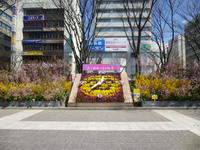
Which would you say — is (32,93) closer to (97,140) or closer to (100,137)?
(100,137)

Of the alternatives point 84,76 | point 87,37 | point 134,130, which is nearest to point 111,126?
point 134,130

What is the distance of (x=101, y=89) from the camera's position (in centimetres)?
1277

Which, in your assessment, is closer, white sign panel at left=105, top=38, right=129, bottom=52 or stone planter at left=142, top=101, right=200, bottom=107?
stone planter at left=142, top=101, right=200, bottom=107

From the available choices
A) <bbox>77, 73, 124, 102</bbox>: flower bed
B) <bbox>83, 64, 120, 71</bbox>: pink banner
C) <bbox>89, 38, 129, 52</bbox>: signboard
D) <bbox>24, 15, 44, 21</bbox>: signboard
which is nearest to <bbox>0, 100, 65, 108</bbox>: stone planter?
<bbox>77, 73, 124, 102</bbox>: flower bed

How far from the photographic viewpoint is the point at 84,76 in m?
14.6

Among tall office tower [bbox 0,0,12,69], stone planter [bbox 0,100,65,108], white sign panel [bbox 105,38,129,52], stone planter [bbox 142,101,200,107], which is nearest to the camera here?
stone planter [bbox 142,101,200,107]

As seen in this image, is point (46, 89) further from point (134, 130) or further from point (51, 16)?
point (51, 16)

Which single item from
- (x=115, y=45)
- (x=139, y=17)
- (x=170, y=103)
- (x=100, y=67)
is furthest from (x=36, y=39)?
(x=170, y=103)

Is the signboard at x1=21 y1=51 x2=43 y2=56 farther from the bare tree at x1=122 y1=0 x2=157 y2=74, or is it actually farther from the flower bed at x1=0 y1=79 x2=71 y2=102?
the flower bed at x1=0 y1=79 x2=71 y2=102

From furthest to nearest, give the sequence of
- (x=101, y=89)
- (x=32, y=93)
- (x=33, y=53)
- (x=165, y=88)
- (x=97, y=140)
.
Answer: (x=33, y=53) < (x=101, y=89) < (x=32, y=93) < (x=165, y=88) < (x=97, y=140)

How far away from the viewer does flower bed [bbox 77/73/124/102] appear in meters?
11.8

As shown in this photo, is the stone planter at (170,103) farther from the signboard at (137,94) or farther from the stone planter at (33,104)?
the stone planter at (33,104)

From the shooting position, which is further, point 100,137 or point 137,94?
point 137,94

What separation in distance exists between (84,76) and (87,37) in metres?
6.81
